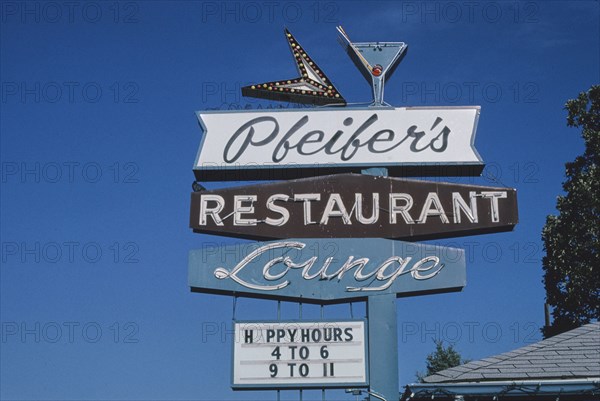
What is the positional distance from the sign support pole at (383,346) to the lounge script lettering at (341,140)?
314cm

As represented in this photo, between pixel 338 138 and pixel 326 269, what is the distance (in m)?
2.88

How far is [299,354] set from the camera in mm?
16312

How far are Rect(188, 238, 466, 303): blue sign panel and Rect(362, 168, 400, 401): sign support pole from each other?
0.81 ft

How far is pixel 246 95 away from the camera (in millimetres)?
18656

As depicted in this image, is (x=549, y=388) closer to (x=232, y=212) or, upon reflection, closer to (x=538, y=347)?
(x=538, y=347)

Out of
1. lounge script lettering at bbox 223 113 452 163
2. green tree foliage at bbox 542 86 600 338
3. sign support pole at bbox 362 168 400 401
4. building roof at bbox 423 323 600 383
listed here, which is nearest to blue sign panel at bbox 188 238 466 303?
sign support pole at bbox 362 168 400 401

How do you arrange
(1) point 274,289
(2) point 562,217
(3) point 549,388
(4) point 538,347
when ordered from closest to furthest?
(3) point 549,388 → (4) point 538,347 → (1) point 274,289 → (2) point 562,217

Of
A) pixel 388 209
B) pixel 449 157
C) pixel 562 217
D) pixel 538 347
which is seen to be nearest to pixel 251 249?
pixel 388 209

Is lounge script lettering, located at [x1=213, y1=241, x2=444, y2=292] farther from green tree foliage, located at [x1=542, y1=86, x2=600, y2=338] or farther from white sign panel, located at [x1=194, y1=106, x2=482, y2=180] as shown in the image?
green tree foliage, located at [x1=542, y1=86, x2=600, y2=338]

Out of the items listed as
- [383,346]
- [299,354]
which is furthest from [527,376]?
[299,354]

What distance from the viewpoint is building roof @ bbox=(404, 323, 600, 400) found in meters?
13.8

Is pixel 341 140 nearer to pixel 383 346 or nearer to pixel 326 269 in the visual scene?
pixel 326 269

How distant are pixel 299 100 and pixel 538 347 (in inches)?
283

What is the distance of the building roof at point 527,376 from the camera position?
13.8 m
